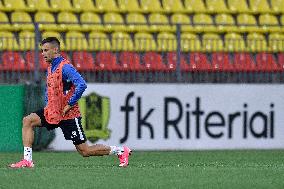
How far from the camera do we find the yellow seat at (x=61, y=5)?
2139 cm

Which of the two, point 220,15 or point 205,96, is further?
point 220,15

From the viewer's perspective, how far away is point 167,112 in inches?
708

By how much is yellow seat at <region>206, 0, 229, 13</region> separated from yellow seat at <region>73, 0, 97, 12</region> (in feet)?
9.32

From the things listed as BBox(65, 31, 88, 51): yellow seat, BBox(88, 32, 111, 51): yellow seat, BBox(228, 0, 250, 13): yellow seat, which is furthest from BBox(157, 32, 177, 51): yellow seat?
BBox(228, 0, 250, 13): yellow seat

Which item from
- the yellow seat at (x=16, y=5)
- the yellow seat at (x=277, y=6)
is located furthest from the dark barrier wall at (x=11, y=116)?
the yellow seat at (x=277, y=6)

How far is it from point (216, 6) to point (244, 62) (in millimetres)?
4584

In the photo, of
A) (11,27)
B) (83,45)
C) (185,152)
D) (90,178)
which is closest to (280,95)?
(185,152)

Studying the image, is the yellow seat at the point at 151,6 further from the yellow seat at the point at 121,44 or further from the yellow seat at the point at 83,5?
the yellow seat at the point at 121,44

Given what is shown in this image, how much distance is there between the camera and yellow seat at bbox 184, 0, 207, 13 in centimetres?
2269

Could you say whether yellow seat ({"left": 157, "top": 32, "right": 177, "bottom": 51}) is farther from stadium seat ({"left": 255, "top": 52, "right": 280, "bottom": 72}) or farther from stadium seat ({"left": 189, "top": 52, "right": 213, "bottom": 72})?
stadium seat ({"left": 255, "top": 52, "right": 280, "bottom": 72})

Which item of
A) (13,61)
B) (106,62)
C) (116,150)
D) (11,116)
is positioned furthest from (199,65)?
(116,150)

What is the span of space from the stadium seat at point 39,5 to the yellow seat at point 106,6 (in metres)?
1.20

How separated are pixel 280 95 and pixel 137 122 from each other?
2861 mm

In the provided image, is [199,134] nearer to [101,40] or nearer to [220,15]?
[101,40]
